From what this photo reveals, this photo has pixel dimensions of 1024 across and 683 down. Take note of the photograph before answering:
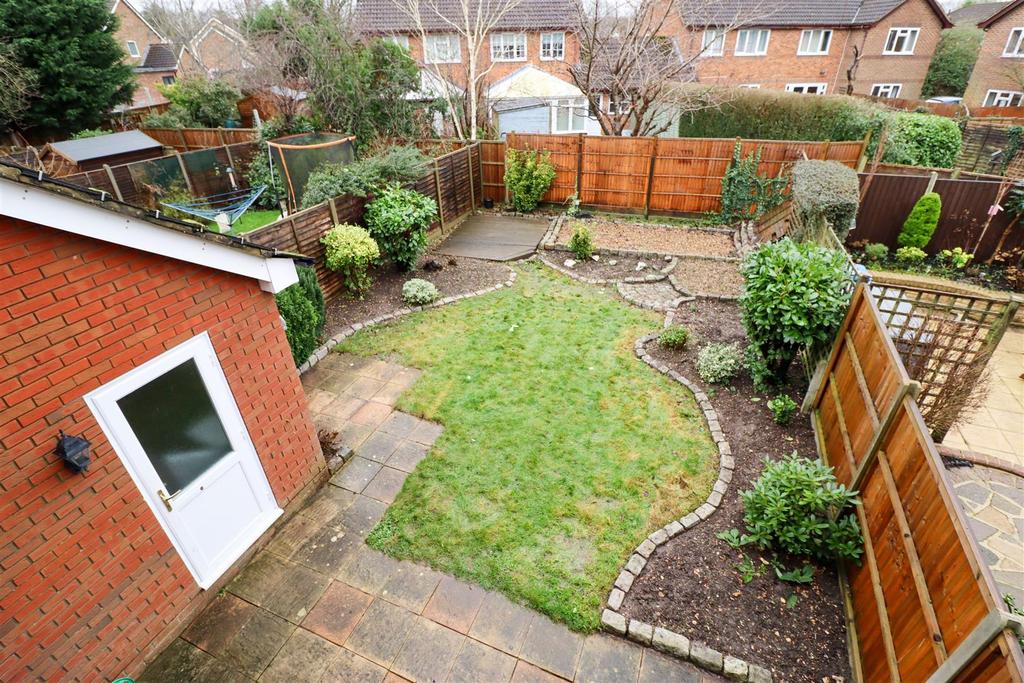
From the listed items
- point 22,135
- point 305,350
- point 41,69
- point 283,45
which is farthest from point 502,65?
point 305,350

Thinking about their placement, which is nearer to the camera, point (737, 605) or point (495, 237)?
point (737, 605)

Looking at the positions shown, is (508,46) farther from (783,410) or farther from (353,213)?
(783,410)

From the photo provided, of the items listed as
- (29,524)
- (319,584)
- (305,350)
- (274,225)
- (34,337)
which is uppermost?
(34,337)

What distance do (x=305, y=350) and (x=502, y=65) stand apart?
74.8 feet

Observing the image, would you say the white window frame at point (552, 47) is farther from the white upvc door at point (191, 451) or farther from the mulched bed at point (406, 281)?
the white upvc door at point (191, 451)

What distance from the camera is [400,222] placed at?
9.30 m

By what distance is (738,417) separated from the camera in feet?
20.0

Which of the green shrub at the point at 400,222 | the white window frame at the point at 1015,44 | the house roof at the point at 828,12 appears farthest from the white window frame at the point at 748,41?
the green shrub at the point at 400,222

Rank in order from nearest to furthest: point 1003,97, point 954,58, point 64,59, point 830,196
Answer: point 830,196
point 64,59
point 1003,97
point 954,58

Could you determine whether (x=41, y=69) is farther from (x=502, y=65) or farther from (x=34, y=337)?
(x=34, y=337)

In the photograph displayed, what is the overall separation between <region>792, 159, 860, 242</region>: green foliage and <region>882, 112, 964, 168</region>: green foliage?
19.4 ft

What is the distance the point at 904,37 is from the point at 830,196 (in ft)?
85.7

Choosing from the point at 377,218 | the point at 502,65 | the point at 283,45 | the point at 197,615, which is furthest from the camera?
the point at 502,65

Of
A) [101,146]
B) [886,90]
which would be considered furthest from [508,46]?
[886,90]
